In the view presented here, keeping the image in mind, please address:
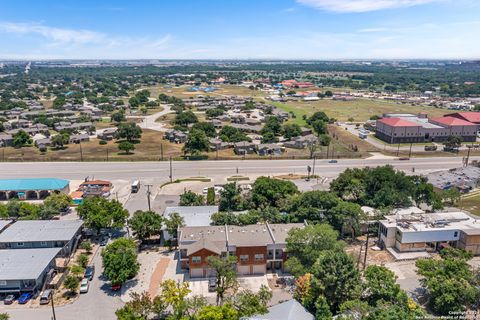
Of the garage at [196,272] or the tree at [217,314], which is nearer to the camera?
the tree at [217,314]

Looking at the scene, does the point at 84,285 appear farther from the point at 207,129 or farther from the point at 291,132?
the point at 291,132

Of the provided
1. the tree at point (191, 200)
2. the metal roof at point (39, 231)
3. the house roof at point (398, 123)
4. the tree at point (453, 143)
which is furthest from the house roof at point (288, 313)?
the house roof at point (398, 123)

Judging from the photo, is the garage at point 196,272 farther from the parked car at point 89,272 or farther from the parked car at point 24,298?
the parked car at point 24,298

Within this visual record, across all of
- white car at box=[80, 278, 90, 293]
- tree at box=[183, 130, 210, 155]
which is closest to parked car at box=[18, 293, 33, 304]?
white car at box=[80, 278, 90, 293]

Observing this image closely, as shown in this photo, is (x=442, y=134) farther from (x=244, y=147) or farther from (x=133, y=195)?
(x=133, y=195)

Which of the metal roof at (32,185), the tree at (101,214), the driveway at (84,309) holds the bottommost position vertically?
the driveway at (84,309)
